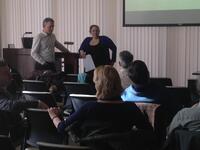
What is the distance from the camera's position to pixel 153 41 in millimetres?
8312

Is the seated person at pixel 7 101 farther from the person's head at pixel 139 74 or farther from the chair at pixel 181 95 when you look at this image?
the chair at pixel 181 95

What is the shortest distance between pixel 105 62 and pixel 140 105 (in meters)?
4.16

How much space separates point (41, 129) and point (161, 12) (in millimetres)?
5233

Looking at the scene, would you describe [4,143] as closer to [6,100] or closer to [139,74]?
[6,100]

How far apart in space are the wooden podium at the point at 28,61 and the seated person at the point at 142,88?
374 centimetres

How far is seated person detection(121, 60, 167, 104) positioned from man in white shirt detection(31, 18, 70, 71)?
3.49 m

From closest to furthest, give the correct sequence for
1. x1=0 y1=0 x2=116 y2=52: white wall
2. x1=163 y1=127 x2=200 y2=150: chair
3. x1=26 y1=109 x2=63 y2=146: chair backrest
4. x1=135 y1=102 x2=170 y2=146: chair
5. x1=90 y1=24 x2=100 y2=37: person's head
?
1. x1=163 y1=127 x2=200 y2=150: chair
2. x1=135 y1=102 x2=170 y2=146: chair
3. x1=26 y1=109 x2=63 y2=146: chair backrest
4. x1=90 y1=24 x2=100 y2=37: person's head
5. x1=0 y1=0 x2=116 y2=52: white wall

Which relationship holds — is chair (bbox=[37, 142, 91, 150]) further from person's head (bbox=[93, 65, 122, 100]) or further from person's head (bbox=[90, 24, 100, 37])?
person's head (bbox=[90, 24, 100, 37])

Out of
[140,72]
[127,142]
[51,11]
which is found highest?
[51,11]

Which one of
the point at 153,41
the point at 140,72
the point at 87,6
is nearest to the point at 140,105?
the point at 140,72

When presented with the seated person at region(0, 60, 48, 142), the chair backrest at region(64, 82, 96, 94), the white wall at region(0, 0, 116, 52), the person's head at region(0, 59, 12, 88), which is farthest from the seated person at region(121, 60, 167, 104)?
the white wall at region(0, 0, 116, 52)

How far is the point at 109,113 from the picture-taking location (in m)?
2.82

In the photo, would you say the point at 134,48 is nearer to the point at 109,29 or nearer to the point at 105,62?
the point at 109,29

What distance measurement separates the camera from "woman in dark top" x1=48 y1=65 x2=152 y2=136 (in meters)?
2.82
